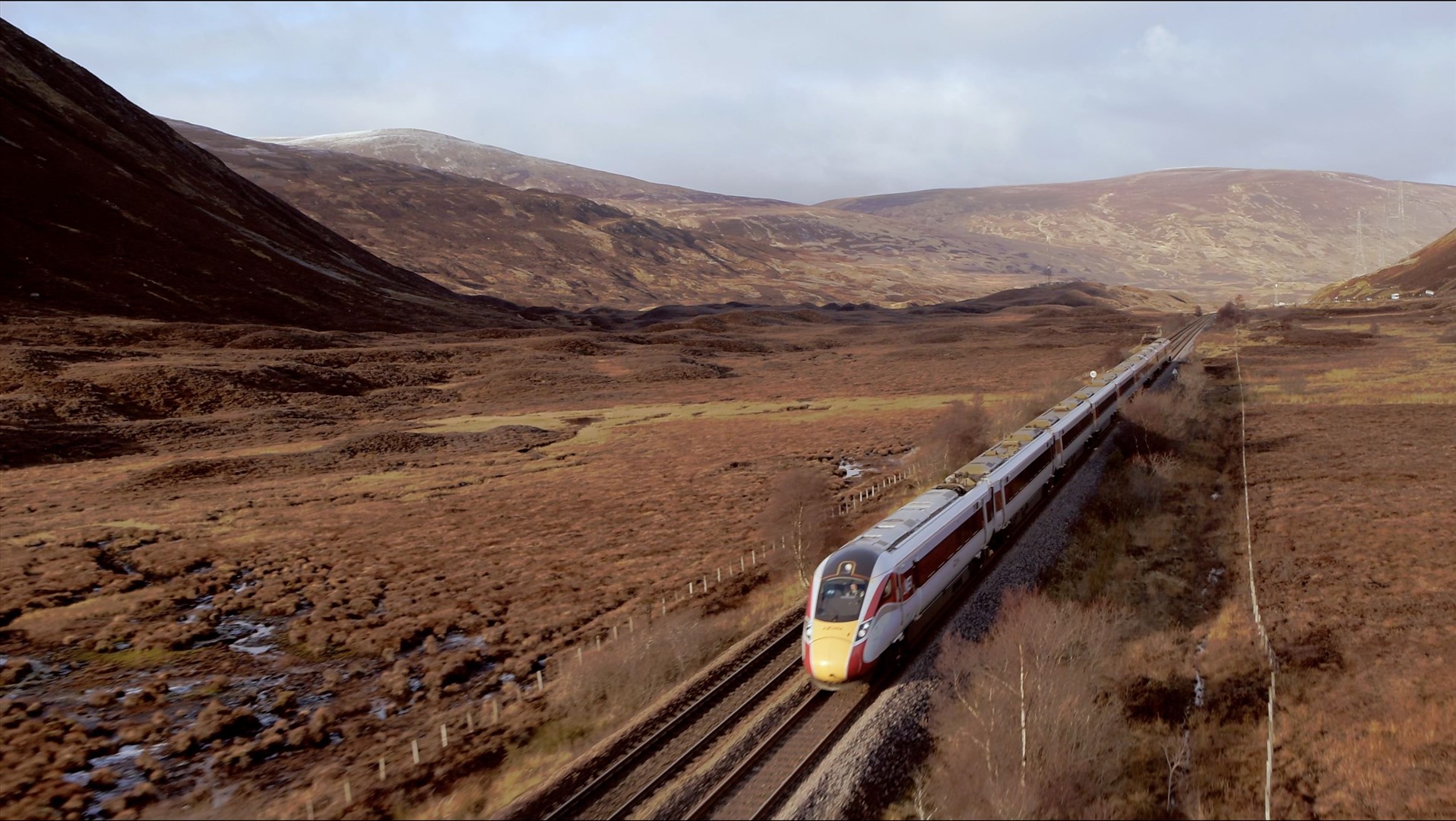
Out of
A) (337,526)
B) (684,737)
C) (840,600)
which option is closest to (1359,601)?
(840,600)

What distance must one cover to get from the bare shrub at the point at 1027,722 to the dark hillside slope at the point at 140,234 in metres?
102

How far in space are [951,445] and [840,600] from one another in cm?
2535

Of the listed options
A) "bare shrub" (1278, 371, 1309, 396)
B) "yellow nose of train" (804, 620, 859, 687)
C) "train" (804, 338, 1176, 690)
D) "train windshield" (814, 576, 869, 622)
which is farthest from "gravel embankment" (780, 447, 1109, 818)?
"bare shrub" (1278, 371, 1309, 396)

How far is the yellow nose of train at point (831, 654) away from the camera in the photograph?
54.6ft

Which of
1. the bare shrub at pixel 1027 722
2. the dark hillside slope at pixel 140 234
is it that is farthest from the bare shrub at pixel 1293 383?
the dark hillside slope at pixel 140 234

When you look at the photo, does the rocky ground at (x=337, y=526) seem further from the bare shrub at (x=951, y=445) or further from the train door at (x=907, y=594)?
the train door at (x=907, y=594)

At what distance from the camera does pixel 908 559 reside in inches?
723

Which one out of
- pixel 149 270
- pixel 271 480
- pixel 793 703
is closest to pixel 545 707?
pixel 793 703

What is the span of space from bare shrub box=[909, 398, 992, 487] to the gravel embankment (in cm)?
1608

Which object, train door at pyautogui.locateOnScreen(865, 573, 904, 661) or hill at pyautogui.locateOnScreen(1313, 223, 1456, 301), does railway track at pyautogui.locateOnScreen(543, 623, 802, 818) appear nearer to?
train door at pyautogui.locateOnScreen(865, 573, 904, 661)

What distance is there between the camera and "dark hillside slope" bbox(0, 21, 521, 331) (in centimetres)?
9256

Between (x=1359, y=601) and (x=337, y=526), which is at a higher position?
(x=1359, y=601)

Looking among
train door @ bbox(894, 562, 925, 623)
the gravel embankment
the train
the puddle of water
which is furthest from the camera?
the puddle of water

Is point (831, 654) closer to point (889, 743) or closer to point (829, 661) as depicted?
point (829, 661)
